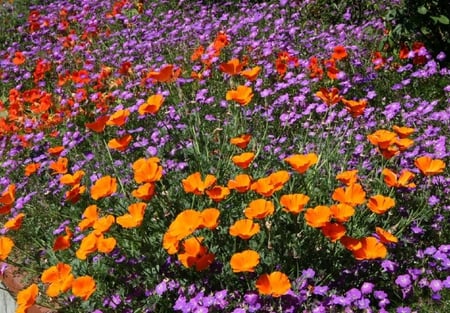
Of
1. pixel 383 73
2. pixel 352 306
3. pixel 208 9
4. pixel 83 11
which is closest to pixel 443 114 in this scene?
pixel 383 73

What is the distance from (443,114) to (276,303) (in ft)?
5.42

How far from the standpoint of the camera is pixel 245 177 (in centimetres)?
253

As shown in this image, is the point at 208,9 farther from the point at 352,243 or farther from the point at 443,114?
the point at 352,243

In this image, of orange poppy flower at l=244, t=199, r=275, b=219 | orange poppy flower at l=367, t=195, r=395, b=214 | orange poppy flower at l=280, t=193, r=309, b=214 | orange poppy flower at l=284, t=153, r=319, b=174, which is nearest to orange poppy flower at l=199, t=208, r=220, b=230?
orange poppy flower at l=244, t=199, r=275, b=219

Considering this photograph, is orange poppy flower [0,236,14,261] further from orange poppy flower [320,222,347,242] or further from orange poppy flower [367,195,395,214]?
orange poppy flower [367,195,395,214]

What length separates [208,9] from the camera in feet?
21.9

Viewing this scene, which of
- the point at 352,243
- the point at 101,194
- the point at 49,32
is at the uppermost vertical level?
the point at 101,194

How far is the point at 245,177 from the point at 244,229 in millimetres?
240

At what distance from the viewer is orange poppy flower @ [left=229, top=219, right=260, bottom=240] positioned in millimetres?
2367

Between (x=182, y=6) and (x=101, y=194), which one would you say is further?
(x=182, y=6)

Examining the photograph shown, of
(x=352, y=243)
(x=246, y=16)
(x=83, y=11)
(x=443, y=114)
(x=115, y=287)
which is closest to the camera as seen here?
(x=352, y=243)

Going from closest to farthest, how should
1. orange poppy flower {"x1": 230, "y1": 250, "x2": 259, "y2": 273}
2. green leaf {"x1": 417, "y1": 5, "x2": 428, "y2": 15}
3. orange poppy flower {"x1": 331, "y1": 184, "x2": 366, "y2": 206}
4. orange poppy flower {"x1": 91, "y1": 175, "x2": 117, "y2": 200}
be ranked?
orange poppy flower {"x1": 230, "y1": 250, "x2": 259, "y2": 273}, orange poppy flower {"x1": 331, "y1": 184, "x2": 366, "y2": 206}, orange poppy flower {"x1": 91, "y1": 175, "x2": 117, "y2": 200}, green leaf {"x1": 417, "y1": 5, "x2": 428, "y2": 15}

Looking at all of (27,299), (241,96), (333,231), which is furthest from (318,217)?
(27,299)

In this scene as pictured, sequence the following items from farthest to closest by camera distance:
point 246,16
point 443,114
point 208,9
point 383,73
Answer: point 208,9 → point 246,16 → point 383,73 → point 443,114
